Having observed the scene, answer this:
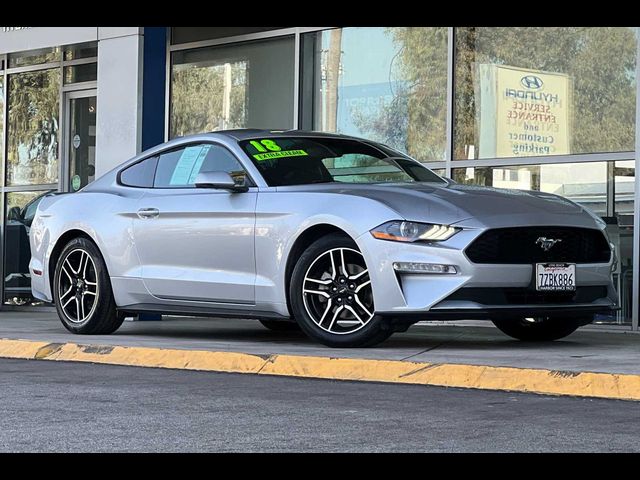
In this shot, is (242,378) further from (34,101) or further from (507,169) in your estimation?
(34,101)

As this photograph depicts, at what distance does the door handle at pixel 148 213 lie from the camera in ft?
30.0

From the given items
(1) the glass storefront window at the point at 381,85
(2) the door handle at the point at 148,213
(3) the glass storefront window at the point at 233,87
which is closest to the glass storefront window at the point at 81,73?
(3) the glass storefront window at the point at 233,87

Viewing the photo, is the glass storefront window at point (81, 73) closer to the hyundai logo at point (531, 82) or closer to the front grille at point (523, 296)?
the hyundai logo at point (531, 82)

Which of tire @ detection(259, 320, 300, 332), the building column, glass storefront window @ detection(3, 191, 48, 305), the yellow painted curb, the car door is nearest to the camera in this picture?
the yellow painted curb

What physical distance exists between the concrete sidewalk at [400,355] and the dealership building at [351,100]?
1.54 m

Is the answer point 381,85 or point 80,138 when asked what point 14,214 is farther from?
point 381,85

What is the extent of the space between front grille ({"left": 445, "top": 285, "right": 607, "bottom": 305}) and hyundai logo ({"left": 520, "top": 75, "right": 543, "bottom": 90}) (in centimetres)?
364

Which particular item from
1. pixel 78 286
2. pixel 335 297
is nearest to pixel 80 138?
pixel 78 286

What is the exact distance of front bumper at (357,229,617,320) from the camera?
757 centimetres

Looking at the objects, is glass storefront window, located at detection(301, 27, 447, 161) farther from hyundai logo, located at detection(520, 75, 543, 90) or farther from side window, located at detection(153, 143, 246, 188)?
side window, located at detection(153, 143, 246, 188)

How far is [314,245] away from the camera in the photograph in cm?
805

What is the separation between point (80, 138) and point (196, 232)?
272 inches

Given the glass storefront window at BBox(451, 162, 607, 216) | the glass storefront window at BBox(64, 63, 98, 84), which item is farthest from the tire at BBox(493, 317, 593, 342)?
the glass storefront window at BBox(64, 63, 98, 84)

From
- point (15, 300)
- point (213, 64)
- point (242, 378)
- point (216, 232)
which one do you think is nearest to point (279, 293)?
point (216, 232)
